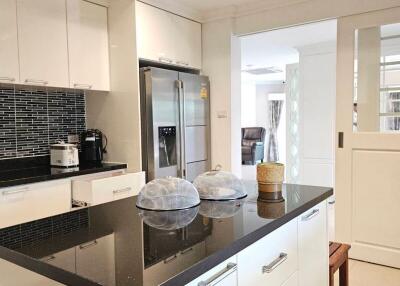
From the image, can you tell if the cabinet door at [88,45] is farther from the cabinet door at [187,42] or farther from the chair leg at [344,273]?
the chair leg at [344,273]

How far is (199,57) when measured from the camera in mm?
3713

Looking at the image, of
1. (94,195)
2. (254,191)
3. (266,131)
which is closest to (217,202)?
(254,191)

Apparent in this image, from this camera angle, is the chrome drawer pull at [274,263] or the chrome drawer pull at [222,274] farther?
the chrome drawer pull at [274,263]

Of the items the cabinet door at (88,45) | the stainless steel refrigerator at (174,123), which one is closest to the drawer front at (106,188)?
the stainless steel refrigerator at (174,123)

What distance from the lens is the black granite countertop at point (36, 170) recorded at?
7.65 ft

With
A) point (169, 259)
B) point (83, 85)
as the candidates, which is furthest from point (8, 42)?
point (169, 259)

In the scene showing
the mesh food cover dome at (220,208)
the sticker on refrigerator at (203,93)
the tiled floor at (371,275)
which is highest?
the sticker on refrigerator at (203,93)

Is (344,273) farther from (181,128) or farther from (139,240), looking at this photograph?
(181,128)

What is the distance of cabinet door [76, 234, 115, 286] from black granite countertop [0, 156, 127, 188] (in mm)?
1489

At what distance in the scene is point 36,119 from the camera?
3.03 meters

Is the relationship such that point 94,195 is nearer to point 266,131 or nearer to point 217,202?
point 217,202

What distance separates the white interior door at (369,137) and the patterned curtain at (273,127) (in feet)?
23.6

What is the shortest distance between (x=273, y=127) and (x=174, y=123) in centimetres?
749

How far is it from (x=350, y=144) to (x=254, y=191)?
1638 mm
